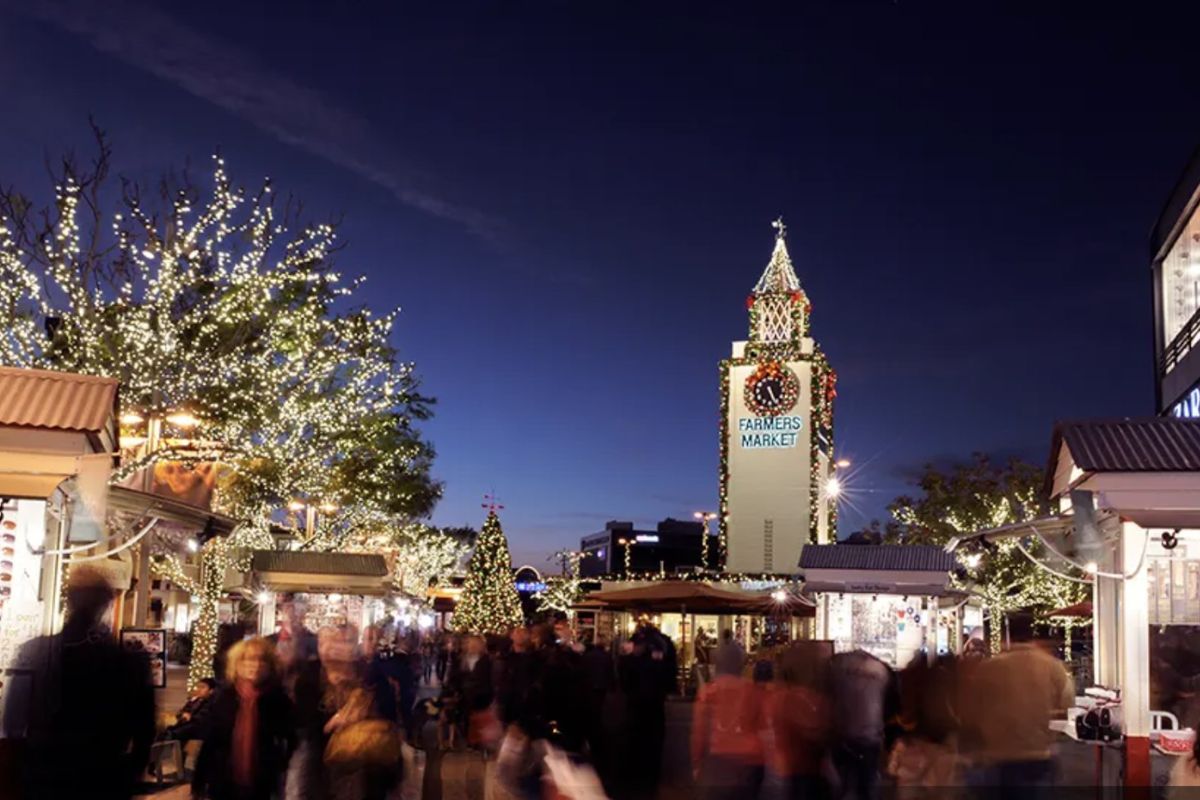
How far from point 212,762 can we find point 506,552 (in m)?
34.3

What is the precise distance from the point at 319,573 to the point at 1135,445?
20.7 m

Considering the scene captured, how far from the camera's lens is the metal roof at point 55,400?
11125 millimetres

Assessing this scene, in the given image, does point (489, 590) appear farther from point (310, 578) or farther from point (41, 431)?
point (41, 431)

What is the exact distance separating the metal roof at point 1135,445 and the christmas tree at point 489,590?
93.5ft

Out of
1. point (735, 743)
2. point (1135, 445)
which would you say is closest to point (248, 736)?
point (735, 743)

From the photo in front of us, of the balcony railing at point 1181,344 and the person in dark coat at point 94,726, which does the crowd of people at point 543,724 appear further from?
the balcony railing at point 1181,344

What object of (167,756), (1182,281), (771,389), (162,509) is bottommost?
(167,756)

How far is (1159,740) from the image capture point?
13.0m

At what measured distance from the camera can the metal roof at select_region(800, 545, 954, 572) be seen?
26109mm

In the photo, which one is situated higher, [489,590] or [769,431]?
[769,431]

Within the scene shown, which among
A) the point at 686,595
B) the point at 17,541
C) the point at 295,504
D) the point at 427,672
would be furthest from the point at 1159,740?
the point at 427,672

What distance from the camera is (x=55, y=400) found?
37.7 feet

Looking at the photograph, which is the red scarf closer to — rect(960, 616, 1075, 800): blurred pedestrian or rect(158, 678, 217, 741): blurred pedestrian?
rect(960, 616, 1075, 800): blurred pedestrian

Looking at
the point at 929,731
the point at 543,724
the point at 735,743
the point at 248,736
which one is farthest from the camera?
the point at 929,731
